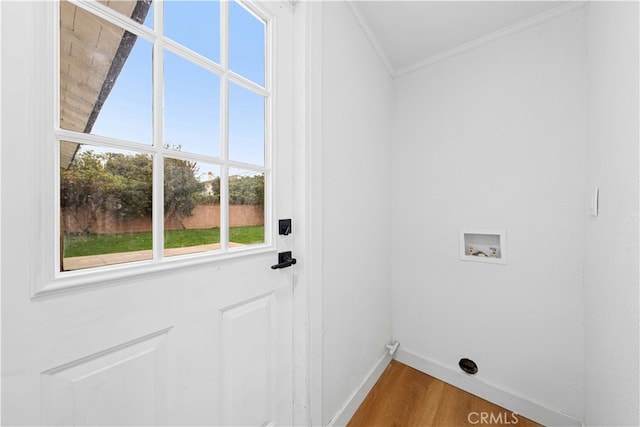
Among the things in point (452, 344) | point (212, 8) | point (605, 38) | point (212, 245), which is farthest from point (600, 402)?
point (212, 8)

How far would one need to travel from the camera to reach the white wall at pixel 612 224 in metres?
0.72

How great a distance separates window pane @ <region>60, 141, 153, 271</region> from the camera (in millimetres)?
572

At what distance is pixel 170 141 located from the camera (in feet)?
2.48

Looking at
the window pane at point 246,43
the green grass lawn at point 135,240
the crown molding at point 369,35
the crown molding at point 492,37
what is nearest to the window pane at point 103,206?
the green grass lawn at point 135,240

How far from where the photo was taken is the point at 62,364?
0.55m

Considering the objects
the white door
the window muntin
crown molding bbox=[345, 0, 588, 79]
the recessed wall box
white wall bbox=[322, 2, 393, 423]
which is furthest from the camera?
the recessed wall box

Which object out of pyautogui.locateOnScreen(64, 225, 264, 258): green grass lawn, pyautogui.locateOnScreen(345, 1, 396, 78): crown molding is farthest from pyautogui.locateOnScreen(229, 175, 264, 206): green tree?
pyautogui.locateOnScreen(345, 1, 396, 78): crown molding

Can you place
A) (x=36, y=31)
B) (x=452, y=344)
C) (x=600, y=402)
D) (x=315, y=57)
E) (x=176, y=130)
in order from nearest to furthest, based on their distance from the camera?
1. (x=36, y=31)
2. (x=176, y=130)
3. (x=600, y=402)
4. (x=315, y=57)
5. (x=452, y=344)

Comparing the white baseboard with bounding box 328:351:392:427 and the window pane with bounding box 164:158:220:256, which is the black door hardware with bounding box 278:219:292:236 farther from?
the white baseboard with bounding box 328:351:392:427

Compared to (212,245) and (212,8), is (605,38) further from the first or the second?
(212,245)

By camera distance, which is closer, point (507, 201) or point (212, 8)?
point (212, 8)

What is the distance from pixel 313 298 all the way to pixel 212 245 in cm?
51

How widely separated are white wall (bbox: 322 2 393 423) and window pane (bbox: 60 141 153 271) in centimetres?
73

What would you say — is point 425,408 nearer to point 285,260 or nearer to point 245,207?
point 285,260
